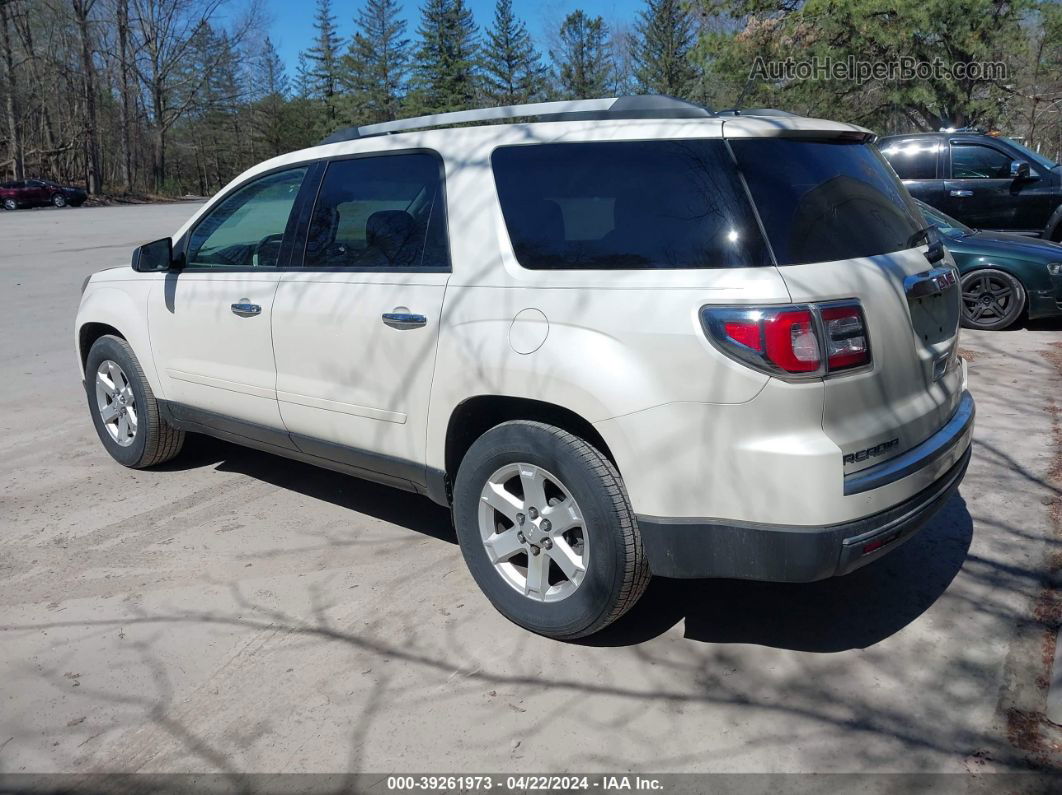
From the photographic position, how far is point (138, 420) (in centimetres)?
536

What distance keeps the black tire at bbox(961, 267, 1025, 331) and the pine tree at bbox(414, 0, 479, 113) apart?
55.7m

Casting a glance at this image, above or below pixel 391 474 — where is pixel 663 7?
above

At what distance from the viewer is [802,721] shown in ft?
9.74

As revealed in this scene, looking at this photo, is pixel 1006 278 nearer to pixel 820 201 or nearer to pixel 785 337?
pixel 820 201

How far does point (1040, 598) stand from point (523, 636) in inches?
86.0

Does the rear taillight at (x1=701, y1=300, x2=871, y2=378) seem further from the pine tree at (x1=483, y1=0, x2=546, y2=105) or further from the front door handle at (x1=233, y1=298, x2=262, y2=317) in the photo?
the pine tree at (x1=483, y1=0, x2=546, y2=105)

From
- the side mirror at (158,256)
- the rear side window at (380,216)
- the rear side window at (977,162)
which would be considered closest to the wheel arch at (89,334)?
the side mirror at (158,256)

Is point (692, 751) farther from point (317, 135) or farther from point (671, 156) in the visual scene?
point (317, 135)

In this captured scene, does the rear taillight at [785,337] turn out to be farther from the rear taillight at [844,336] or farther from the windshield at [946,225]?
the windshield at [946,225]

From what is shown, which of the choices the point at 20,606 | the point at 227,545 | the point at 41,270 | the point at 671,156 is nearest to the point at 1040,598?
the point at 671,156

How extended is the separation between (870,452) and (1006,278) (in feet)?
24.7

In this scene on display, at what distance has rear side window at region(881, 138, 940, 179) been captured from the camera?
505 inches

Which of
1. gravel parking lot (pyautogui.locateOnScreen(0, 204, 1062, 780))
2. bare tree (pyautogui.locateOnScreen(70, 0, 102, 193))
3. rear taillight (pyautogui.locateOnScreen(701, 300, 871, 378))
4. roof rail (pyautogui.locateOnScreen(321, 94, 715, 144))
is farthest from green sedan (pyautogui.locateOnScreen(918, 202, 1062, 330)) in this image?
bare tree (pyautogui.locateOnScreen(70, 0, 102, 193))

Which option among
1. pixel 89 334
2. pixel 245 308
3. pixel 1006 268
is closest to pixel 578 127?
pixel 245 308
